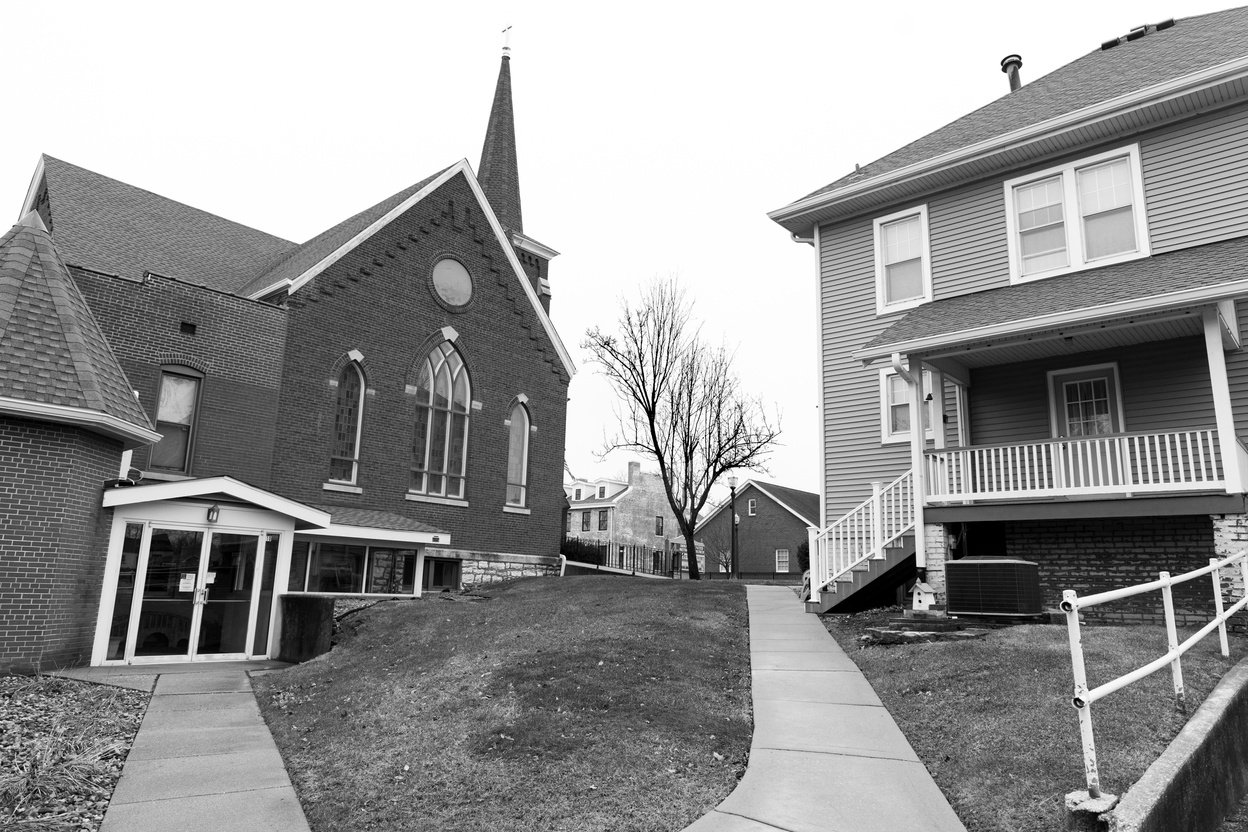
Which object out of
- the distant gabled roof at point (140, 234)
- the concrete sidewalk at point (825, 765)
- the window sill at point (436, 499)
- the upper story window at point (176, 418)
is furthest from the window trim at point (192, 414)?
the concrete sidewalk at point (825, 765)

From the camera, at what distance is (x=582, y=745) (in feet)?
20.3

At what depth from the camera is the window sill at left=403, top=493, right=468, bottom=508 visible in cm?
2022

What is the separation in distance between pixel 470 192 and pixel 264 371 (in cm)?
824

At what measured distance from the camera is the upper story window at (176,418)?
1595 cm

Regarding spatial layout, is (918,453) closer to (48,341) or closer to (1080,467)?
(1080,467)

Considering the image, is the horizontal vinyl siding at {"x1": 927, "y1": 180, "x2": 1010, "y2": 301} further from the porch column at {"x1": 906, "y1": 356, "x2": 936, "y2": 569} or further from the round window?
the round window

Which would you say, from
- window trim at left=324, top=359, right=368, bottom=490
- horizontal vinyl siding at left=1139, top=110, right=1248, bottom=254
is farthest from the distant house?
horizontal vinyl siding at left=1139, top=110, right=1248, bottom=254

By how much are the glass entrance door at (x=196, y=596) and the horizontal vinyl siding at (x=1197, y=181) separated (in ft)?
50.6

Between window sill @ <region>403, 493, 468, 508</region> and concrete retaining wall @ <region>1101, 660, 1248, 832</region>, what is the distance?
54.5 ft

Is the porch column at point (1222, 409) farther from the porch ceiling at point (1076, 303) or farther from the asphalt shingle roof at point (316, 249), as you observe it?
the asphalt shingle roof at point (316, 249)

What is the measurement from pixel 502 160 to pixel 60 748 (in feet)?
96.2

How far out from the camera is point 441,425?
21406mm

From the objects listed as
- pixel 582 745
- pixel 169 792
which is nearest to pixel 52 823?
pixel 169 792

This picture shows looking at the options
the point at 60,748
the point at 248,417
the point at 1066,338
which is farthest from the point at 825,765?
the point at 248,417
